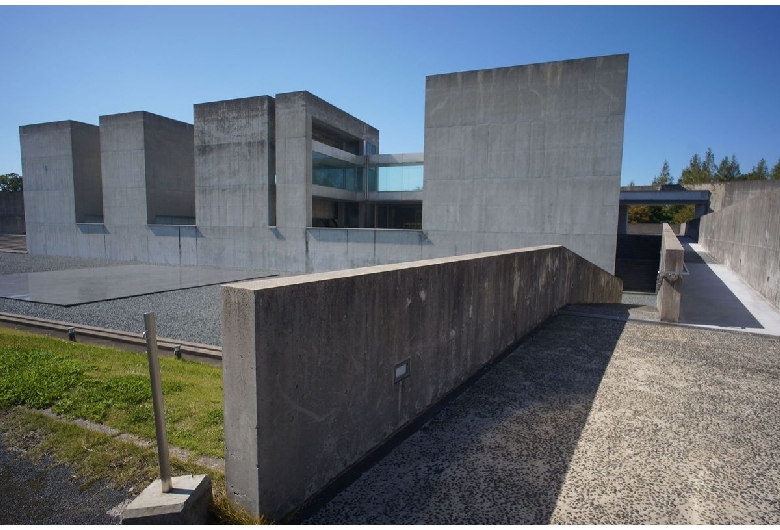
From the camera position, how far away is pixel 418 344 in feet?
13.6

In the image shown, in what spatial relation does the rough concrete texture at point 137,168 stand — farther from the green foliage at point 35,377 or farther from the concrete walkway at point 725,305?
the concrete walkway at point 725,305

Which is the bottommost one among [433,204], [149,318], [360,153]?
[149,318]

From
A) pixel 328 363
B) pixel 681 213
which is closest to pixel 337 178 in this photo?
pixel 328 363

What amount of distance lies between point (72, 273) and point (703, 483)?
23921 millimetres

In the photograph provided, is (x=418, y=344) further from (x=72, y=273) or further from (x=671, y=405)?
(x=72, y=273)

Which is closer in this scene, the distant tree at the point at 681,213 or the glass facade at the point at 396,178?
the glass facade at the point at 396,178

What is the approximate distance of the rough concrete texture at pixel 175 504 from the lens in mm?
2408

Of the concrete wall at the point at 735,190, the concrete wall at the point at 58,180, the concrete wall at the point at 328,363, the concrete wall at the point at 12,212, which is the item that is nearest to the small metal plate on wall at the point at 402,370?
the concrete wall at the point at 328,363

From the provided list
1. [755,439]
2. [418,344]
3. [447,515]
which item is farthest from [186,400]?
[755,439]

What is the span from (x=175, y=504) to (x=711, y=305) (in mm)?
13811

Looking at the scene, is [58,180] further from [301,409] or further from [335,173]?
[301,409]

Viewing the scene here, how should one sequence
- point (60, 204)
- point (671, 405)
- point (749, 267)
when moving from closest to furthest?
point (671, 405)
point (749, 267)
point (60, 204)

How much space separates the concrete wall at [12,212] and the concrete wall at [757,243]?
213ft

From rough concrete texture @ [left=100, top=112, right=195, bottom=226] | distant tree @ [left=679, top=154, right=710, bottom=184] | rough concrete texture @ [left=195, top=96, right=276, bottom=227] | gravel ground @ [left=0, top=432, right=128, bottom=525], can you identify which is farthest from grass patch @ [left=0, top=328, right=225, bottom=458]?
distant tree @ [left=679, top=154, right=710, bottom=184]
